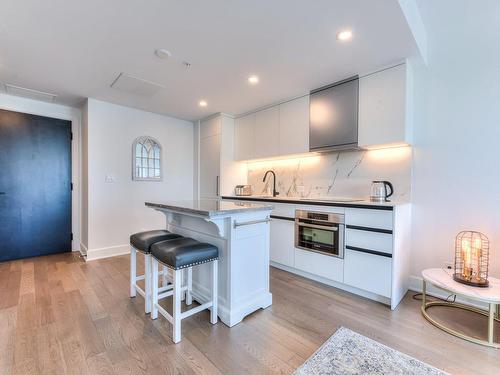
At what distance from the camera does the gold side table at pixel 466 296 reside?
1.66 metres

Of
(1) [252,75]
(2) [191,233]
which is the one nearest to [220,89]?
(1) [252,75]

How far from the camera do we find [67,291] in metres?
2.45

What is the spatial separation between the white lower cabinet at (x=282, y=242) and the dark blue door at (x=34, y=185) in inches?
131

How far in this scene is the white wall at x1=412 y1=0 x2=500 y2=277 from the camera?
7.06ft

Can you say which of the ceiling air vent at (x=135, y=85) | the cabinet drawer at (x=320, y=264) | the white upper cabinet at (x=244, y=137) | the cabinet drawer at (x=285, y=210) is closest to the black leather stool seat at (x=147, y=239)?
the cabinet drawer at (x=285, y=210)

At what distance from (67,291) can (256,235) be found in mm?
2077

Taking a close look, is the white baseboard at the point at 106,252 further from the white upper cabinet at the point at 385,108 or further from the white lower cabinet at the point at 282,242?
the white upper cabinet at the point at 385,108

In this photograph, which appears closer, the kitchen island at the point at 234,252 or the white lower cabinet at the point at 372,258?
the kitchen island at the point at 234,252

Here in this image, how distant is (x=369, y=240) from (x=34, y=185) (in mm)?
4584

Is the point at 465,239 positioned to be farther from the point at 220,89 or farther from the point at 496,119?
the point at 220,89

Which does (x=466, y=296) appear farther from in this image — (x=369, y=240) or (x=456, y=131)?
(x=456, y=131)

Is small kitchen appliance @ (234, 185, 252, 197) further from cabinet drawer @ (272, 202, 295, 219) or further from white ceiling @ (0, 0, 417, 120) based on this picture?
white ceiling @ (0, 0, 417, 120)

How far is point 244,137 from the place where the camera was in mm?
4094

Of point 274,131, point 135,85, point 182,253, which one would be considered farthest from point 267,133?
point 182,253
